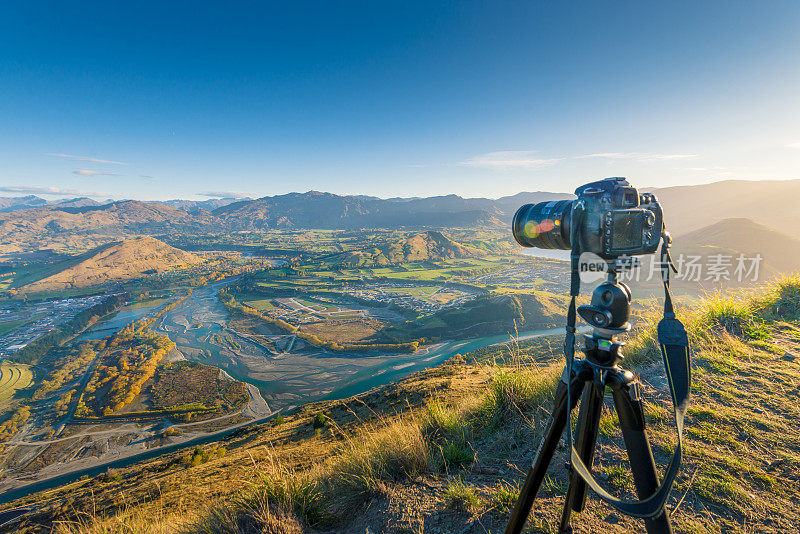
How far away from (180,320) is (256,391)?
4358cm

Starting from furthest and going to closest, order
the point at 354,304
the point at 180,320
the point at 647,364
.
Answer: the point at 354,304
the point at 180,320
the point at 647,364

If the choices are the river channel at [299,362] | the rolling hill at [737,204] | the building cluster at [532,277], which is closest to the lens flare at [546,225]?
the river channel at [299,362]

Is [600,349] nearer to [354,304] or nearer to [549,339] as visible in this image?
[549,339]

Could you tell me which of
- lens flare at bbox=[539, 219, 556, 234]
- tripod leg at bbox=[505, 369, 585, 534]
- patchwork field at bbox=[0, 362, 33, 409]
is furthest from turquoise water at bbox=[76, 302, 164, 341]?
lens flare at bbox=[539, 219, 556, 234]

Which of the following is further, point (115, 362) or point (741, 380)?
point (115, 362)

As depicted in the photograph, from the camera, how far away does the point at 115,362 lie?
5175 cm

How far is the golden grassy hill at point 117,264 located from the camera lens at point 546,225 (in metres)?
156

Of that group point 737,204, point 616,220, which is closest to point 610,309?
point 616,220

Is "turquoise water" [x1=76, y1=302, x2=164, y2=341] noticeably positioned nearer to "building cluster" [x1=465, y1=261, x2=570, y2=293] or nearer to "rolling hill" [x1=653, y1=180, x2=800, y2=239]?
"building cluster" [x1=465, y1=261, x2=570, y2=293]

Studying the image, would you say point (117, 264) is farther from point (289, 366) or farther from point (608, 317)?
point (608, 317)

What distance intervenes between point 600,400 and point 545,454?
0.44 m

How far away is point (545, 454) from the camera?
1.72 metres

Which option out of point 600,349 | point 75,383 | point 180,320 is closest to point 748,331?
point 600,349

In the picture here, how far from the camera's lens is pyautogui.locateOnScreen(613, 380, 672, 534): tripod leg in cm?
145
